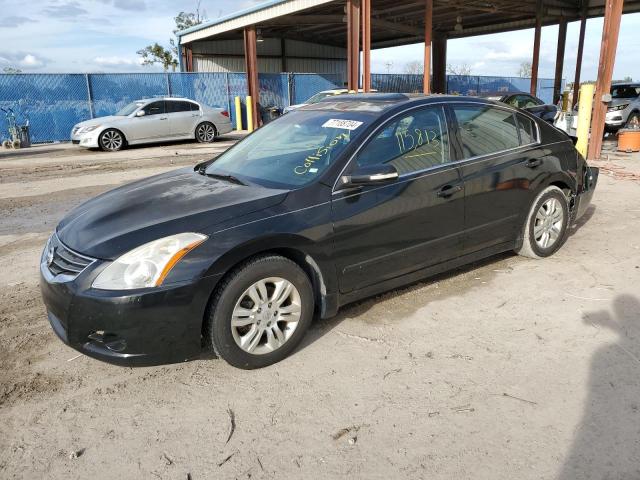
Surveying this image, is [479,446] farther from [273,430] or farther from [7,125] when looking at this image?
[7,125]

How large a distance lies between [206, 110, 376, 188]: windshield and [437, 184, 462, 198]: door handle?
765 millimetres

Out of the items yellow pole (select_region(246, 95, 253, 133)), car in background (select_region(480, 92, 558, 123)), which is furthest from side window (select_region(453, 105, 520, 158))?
yellow pole (select_region(246, 95, 253, 133))

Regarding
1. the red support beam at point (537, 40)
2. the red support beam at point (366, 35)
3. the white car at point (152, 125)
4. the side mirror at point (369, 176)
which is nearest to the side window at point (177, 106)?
the white car at point (152, 125)

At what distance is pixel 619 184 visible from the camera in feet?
29.1

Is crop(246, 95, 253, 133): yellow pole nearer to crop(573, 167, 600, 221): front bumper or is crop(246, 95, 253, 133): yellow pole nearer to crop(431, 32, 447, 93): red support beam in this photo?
crop(431, 32, 447, 93): red support beam

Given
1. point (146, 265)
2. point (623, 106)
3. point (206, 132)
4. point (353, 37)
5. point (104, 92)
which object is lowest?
point (206, 132)

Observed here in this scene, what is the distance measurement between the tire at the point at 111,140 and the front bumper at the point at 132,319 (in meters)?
13.4

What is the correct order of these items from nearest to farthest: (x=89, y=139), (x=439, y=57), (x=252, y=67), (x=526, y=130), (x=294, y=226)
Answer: (x=294, y=226), (x=526, y=130), (x=89, y=139), (x=252, y=67), (x=439, y=57)

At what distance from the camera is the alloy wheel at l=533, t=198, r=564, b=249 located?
16.0ft

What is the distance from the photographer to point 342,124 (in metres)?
3.86

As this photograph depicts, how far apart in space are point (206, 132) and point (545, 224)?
46.5 feet

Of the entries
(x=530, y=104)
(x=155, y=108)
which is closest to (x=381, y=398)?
(x=155, y=108)

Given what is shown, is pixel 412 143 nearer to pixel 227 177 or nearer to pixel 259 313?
pixel 227 177

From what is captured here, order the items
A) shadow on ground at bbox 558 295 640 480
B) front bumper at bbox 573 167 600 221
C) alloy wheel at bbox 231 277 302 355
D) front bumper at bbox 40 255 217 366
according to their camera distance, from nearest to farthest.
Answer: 1. shadow on ground at bbox 558 295 640 480
2. front bumper at bbox 40 255 217 366
3. alloy wheel at bbox 231 277 302 355
4. front bumper at bbox 573 167 600 221
